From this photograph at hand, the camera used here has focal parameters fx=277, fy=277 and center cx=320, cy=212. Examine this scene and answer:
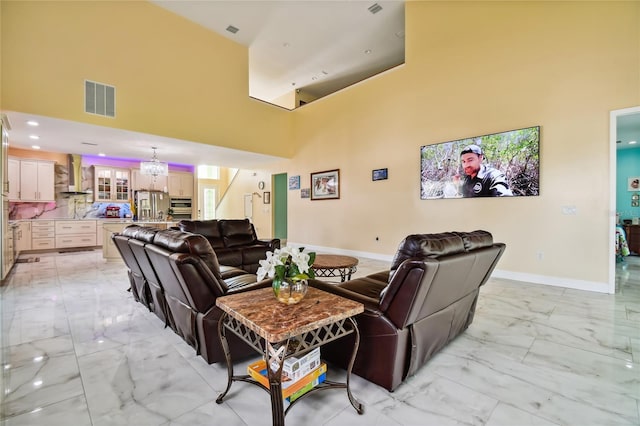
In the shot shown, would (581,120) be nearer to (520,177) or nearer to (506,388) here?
(520,177)

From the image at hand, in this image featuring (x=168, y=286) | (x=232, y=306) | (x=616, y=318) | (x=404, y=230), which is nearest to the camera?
(x=232, y=306)

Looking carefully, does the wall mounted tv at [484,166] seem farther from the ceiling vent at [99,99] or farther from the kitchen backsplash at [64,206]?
the kitchen backsplash at [64,206]

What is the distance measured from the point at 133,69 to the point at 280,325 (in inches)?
232

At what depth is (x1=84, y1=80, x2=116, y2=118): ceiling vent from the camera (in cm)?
462

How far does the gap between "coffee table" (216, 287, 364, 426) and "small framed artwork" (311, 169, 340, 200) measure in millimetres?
5511

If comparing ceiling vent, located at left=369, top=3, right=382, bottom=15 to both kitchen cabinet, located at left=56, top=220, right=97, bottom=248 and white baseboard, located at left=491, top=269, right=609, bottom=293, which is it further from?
kitchen cabinet, located at left=56, top=220, right=97, bottom=248

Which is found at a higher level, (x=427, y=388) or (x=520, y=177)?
(x=520, y=177)

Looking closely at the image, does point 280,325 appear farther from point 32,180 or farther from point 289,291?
point 32,180

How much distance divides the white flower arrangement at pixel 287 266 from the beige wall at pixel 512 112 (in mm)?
4292

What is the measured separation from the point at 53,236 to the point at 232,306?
331 inches

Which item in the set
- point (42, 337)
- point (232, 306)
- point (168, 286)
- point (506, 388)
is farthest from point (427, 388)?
point (42, 337)

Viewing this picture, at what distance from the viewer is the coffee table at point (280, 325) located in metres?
1.25

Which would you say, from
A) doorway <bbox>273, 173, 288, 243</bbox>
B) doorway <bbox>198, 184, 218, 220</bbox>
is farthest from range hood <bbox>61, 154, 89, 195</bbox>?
doorway <bbox>273, 173, 288, 243</bbox>

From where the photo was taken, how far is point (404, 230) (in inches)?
227
